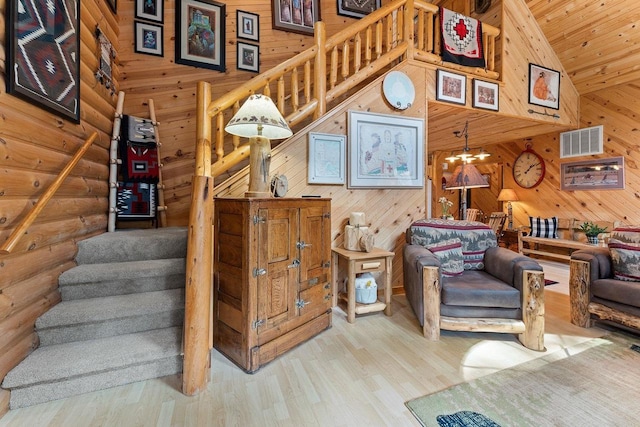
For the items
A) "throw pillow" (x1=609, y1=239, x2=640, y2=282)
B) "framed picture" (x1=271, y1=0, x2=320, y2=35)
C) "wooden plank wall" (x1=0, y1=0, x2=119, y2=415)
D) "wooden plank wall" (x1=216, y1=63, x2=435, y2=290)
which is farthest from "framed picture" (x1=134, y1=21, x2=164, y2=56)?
"throw pillow" (x1=609, y1=239, x2=640, y2=282)

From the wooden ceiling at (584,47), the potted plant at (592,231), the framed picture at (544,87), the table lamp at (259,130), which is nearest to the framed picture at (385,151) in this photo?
the wooden ceiling at (584,47)

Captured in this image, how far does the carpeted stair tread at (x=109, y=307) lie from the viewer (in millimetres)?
1755

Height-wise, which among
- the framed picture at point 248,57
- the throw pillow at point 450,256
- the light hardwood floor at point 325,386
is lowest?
the light hardwood floor at point 325,386

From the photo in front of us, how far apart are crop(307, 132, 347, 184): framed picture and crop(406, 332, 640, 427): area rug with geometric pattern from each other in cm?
199

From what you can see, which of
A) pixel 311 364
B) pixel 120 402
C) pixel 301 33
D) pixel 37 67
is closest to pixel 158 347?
pixel 120 402

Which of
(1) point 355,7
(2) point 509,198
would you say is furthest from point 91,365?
(2) point 509,198

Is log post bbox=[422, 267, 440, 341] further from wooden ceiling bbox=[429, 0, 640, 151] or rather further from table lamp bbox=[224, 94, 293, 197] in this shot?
wooden ceiling bbox=[429, 0, 640, 151]

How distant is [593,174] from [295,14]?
535 cm

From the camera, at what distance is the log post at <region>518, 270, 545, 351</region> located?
2.10 m

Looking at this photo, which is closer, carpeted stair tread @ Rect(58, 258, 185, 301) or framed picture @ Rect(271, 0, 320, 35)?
carpeted stair tread @ Rect(58, 258, 185, 301)

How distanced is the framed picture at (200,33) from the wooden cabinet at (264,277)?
2354mm

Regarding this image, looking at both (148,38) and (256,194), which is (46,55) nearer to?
(256,194)

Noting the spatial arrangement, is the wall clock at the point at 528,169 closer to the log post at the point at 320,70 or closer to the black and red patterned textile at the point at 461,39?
the black and red patterned textile at the point at 461,39

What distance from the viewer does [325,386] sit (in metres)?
1.71
